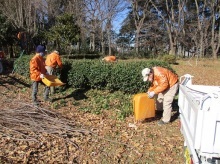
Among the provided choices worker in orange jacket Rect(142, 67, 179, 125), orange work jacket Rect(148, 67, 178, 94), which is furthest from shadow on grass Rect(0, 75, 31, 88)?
orange work jacket Rect(148, 67, 178, 94)

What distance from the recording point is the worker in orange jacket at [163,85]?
5.38m

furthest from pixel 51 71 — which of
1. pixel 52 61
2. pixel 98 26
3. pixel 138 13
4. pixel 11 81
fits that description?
pixel 138 13

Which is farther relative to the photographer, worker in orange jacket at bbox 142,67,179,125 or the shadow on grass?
the shadow on grass

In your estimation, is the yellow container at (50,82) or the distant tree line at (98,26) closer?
the yellow container at (50,82)

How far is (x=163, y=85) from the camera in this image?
537 centimetres

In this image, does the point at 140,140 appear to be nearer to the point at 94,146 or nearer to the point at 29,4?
the point at 94,146

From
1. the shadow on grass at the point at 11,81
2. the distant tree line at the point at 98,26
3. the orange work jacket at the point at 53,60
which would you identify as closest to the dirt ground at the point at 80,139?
the orange work jacket at the point at 53,60

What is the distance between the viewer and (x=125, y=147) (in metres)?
4.82

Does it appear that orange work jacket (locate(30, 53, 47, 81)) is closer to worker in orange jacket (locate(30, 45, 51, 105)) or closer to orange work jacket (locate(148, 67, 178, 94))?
worker in orange jacket (locate(30, 45, 51, 105))

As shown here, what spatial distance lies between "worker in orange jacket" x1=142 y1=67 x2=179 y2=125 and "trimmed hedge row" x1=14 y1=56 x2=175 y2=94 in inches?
99.5

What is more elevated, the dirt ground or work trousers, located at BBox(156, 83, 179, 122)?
work trousers, located at BBox(156, 83, 179, 122)

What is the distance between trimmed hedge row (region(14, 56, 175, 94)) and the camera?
8.46m

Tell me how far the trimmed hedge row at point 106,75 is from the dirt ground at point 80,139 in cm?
243

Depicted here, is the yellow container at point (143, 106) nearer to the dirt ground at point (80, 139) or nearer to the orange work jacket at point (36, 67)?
the dirt ground at point (80, 139)
